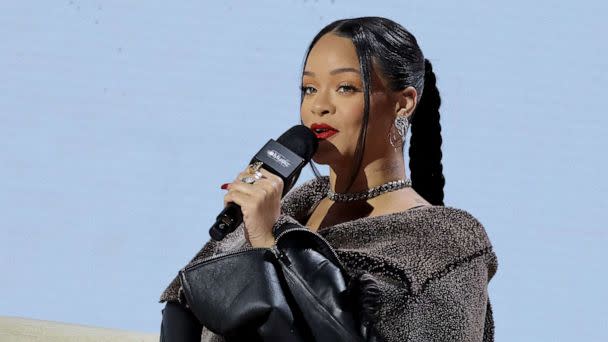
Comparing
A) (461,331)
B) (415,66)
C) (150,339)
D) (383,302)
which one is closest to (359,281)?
(383,302)

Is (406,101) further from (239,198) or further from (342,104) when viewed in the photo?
(239,198)

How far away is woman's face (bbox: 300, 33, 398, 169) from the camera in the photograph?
1.21 m

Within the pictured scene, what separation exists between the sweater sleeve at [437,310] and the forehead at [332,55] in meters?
0.27

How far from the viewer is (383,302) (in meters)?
1.06

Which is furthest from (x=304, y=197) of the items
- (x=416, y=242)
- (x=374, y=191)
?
(x=416, y=242)

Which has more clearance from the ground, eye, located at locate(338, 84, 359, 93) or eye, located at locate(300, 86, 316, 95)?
eye, located at locate(338, 84, 359, 93)

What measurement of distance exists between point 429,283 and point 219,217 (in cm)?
23

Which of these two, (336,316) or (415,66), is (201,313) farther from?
(415,66)

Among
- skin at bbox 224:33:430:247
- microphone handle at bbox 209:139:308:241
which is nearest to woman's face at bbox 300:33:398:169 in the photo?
skin at bbox 224:33:430:247

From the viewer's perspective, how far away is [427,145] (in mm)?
1377

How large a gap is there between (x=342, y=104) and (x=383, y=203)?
13cm

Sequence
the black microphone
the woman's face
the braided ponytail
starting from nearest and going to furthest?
the black microphone, the woman's face, the braided ponytail

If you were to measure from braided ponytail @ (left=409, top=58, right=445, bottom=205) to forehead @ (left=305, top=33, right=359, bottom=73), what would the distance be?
16 cm

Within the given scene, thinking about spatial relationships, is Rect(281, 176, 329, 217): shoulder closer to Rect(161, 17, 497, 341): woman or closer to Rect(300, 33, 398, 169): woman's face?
Rect(161, 17, 497, 341): woman
